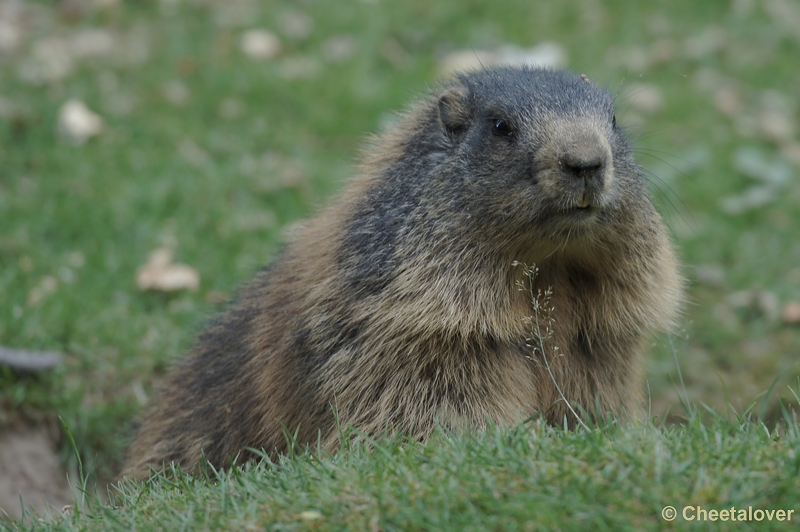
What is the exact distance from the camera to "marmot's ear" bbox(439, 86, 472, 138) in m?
4.32

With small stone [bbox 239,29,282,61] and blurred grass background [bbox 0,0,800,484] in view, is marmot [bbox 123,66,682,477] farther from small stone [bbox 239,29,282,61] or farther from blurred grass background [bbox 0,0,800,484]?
small stone [bbox 239,29,282,61]

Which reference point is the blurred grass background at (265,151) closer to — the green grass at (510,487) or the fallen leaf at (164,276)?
the fallen leaf at (164,276)

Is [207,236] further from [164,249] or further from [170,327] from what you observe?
[170,327]

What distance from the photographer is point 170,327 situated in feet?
20.4

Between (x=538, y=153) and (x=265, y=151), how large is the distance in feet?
16.1

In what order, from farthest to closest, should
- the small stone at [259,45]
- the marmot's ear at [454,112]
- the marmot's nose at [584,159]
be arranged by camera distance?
the small stone at [259,45] → the marmot's ear at [454,112] → the marmot's nose at [584,159]

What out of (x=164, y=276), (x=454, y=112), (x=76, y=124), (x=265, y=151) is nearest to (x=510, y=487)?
(x=454, y=112)

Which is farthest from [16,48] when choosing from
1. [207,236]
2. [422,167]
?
[422,167]

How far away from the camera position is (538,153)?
12.6ft

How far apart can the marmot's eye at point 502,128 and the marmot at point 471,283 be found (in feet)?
0.03

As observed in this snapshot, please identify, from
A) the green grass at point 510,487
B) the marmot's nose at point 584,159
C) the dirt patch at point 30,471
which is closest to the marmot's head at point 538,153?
the marmot's nose at point 584,159

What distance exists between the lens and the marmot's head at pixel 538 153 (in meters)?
3.76

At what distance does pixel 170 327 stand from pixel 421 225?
287cm

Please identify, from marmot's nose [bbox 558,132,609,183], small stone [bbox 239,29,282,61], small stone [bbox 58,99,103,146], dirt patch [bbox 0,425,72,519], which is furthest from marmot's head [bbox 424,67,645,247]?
small stone [bbox 239,29,282,61]
